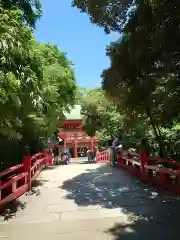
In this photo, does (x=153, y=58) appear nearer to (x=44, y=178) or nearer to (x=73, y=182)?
(x=73, y=182)

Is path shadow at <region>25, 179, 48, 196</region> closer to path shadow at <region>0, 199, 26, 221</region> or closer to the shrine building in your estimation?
path shadow at <region>0, 199, 26, 221</region>

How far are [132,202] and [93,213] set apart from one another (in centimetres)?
135

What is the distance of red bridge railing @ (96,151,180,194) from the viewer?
28.2 ft

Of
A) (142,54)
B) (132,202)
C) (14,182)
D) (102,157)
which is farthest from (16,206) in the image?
(102,157)

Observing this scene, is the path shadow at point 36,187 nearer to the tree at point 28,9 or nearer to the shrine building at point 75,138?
the tree at point 28,9

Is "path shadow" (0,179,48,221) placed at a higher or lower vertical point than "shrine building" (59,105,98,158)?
lower

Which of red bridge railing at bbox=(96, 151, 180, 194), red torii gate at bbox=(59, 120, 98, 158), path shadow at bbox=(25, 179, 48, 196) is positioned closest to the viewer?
red bridge railing at bbox=(96, 151, 180, 194)

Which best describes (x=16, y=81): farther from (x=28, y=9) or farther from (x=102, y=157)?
(x=102, y=157)

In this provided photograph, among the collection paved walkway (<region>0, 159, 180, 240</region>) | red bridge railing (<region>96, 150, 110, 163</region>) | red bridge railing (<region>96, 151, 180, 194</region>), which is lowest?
paved walkway (<region>0, 159, 180, 240</region>)

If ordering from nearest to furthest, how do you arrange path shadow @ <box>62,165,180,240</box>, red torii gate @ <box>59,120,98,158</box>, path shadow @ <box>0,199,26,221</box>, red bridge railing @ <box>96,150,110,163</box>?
path shadow @ <box>62,165,180,240</box> → path shadow @ <box>0,199,26,221</box> → red bridge railing @ <box>96,150,110,163</box> → red torii gate @ <box>59,120,98,158</box>

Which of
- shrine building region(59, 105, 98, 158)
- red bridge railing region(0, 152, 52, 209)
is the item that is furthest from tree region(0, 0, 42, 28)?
shrine building region(59, 105, 98, 158)

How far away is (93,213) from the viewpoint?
23.1ft

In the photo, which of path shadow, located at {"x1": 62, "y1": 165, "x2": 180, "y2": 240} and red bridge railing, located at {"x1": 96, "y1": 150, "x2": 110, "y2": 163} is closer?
path shadow, located at {"x1": 62, "y1": 165, "x2": 180, "y2": 240}

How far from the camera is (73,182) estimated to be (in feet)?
36.8
